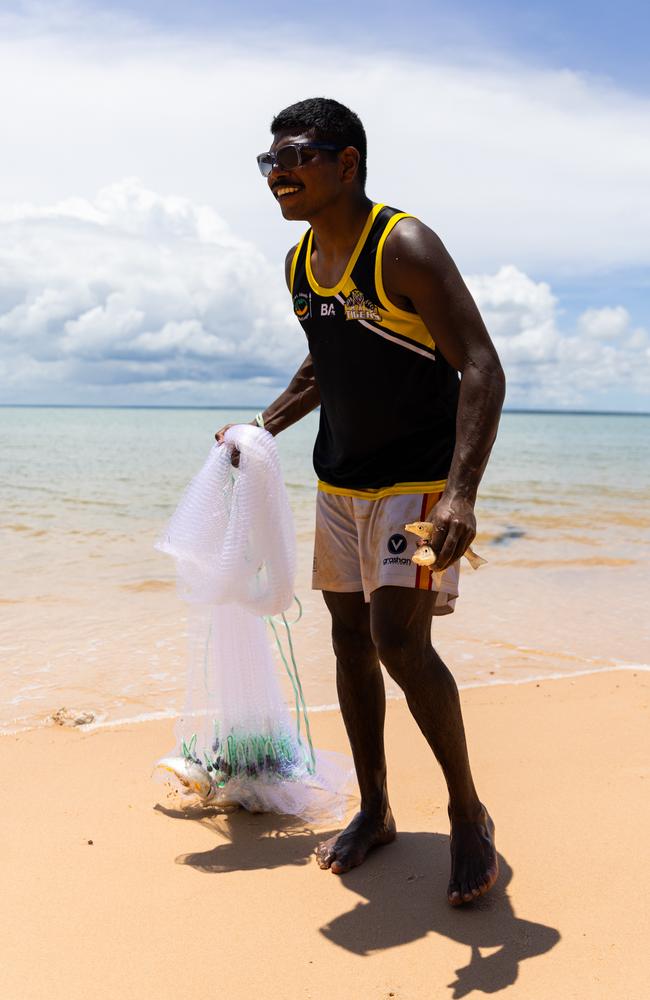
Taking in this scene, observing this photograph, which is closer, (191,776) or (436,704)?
(436,704)

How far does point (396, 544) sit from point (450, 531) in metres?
0.32

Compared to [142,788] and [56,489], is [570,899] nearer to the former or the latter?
[142,788]

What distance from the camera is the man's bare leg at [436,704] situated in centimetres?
244

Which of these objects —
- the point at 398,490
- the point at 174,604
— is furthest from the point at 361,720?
the point at 174,604

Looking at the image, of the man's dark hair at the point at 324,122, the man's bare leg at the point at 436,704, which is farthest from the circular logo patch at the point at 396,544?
the man's dark hair at the point at 324,122

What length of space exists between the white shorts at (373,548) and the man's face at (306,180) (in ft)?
2.76

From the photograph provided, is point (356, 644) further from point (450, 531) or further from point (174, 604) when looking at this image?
point (174, 604)

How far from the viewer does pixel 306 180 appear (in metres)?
2.53

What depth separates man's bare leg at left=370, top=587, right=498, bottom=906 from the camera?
8.00 feet

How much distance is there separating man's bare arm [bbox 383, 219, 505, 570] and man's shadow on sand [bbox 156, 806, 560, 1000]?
3.29 ft

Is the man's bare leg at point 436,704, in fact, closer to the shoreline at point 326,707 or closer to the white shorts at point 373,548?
the white shorts at point 373,548

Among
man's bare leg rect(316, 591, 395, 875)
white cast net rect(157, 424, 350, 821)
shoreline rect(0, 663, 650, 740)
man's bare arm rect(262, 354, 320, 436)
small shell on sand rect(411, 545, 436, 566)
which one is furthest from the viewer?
shoreline rect(0, 663, 650, 740)

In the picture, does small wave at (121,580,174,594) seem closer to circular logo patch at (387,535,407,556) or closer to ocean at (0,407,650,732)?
ocean at (0,407,650,732)

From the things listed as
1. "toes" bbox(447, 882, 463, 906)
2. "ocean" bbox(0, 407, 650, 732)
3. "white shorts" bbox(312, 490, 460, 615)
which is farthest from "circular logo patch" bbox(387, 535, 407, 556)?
"ocean" bbox(0, 407, 650, 732)
